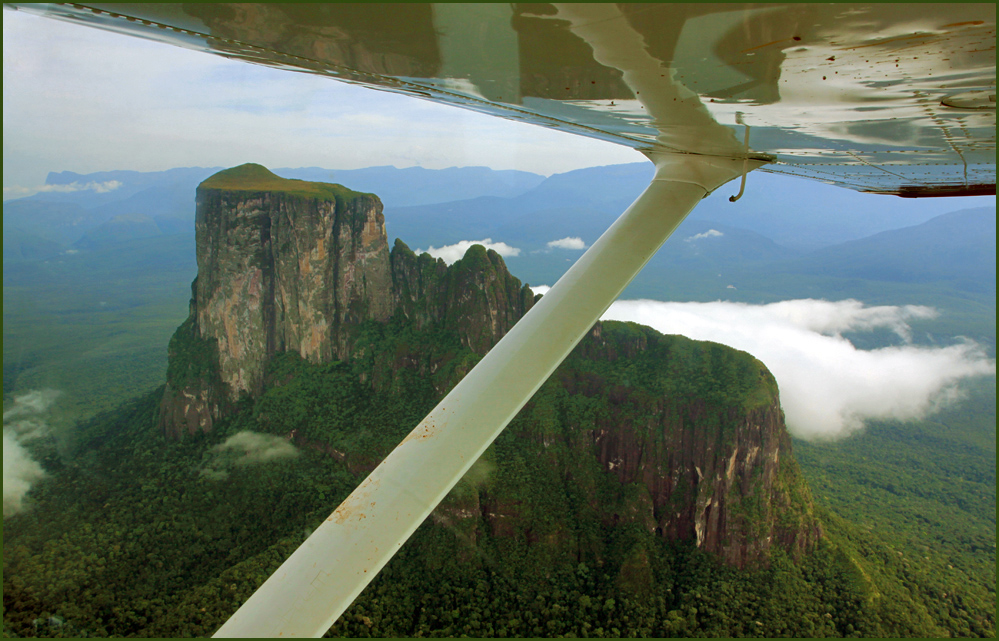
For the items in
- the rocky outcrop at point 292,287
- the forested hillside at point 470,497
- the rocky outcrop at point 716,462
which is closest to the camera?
the forested hillside at point 470,497

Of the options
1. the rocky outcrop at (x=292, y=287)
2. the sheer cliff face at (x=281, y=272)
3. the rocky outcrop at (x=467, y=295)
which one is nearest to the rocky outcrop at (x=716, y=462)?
the rocky outcrop at (x=467, y=295)

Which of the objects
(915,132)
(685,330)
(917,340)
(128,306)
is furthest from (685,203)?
(917,340)

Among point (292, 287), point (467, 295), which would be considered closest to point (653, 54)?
point (467, 295)

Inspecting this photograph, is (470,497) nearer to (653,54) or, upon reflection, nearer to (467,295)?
(467,295)

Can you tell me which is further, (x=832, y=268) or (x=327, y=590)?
(x=832, y=268)

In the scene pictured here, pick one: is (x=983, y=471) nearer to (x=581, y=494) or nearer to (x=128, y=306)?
(x=581, y=494)

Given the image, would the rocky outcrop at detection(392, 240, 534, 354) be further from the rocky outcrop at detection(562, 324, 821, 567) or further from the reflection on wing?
the reflection on wing

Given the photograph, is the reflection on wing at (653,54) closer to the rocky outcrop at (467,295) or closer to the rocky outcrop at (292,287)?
the rocky outcrop at (467,295)
